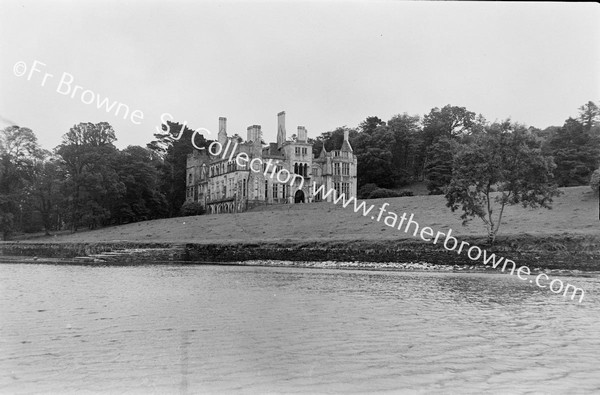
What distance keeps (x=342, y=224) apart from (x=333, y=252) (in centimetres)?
1385

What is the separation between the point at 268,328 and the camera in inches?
463

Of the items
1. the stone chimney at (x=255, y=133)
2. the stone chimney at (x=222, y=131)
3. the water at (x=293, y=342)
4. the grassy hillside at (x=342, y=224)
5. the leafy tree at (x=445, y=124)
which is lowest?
the water at (x=293, y=342)

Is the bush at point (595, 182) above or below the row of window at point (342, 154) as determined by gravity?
below

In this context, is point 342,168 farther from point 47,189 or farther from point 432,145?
Result: point 47,189

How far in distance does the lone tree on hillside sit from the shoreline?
9.54 ft

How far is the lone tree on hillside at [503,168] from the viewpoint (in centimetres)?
3584

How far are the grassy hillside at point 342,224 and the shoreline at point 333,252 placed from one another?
2130 millimetres

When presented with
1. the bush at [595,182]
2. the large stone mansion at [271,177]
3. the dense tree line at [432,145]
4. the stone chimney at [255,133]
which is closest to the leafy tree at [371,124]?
the dense tree line at [432,145]

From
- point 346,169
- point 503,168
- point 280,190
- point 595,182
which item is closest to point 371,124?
point 346,169

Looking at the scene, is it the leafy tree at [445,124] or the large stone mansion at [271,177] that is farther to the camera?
the leafy tree at [445,124]

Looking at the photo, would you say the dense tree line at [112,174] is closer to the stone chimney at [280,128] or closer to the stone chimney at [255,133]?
the stone chimney at [255,133]

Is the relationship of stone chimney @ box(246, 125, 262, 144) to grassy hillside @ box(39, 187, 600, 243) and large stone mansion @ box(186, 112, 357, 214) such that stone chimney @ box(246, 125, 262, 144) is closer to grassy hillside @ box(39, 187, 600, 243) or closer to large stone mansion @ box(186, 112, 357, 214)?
large stone mansion @ box(186, 112, 357, 214)

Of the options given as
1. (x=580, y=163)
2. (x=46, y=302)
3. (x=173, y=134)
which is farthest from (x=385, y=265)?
(x=173, y=134)

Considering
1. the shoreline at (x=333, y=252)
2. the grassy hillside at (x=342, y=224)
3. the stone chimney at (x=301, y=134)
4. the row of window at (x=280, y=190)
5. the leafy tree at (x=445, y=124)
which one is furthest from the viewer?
the leafy tree at (x=445, y=124)
